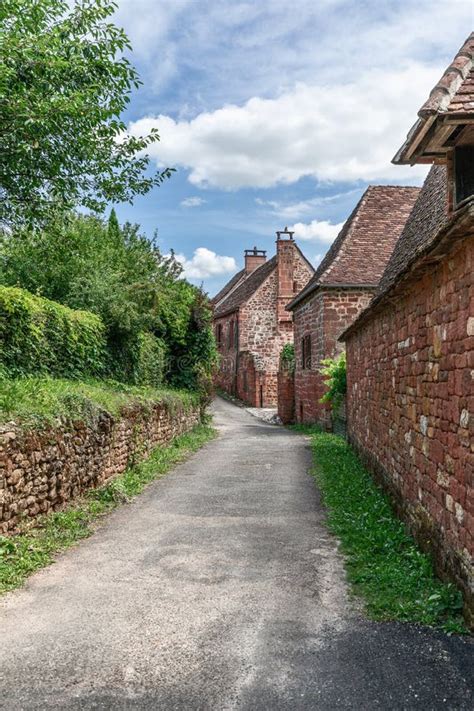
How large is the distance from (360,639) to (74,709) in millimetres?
1974

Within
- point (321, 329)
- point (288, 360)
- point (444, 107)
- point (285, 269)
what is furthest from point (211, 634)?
point (285, 269)

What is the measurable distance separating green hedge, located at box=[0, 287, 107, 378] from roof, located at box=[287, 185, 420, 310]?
9.33m

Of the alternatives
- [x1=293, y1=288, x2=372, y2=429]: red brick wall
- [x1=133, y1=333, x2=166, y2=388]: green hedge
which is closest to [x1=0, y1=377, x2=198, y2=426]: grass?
[x1=133, y1=333, x2=166, y2=388]: green hedge

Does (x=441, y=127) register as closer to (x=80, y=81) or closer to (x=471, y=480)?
(x=471, y=480)

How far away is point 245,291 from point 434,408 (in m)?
32.8

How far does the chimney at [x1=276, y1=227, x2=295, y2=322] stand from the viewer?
34750mm

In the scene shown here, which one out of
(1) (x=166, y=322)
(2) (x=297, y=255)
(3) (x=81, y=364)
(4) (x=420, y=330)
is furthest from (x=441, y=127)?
(2) (x=297, y=255)

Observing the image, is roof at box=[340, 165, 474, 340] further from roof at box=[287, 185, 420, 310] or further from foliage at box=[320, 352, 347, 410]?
roof at box=[287, 185, 420, 310]

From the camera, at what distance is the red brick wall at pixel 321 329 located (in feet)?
65.3

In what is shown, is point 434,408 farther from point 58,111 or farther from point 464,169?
point 58,111

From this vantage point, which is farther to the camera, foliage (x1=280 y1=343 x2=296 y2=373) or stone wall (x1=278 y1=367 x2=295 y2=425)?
foliage (x1=280 y1=343 x2=296 y2=373)

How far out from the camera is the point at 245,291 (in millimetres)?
38188

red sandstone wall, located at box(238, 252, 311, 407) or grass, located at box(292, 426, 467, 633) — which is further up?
red sandstone wall, located at box(238, 252, 311, 407)

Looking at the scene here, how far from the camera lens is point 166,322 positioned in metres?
19.4
